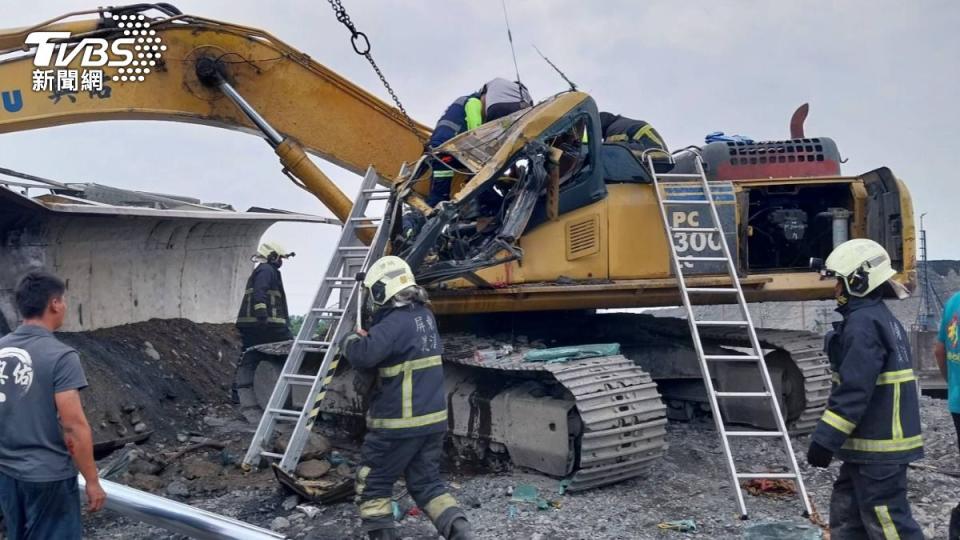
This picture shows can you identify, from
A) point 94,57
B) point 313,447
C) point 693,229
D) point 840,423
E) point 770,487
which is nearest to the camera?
point 840,423

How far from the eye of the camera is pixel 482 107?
7.32 meters

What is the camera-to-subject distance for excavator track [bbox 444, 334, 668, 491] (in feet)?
18.6

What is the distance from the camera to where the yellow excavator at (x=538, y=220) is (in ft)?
20.1

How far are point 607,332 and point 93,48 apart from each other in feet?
15.9

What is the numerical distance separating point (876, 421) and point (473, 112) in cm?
418

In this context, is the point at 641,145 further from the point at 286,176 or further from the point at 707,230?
the point at 286,176

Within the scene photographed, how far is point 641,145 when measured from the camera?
7520mm

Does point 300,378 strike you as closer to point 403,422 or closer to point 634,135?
point 403,422

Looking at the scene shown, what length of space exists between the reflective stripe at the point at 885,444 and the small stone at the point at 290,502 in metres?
3.28

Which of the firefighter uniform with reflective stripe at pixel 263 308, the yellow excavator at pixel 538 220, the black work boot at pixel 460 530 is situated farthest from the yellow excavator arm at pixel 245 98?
the black work boot at pixel 460 530

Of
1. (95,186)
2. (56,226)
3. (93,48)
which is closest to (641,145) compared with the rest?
(93,48)

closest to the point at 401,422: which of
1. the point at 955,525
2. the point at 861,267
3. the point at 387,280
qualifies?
the point at 387,280

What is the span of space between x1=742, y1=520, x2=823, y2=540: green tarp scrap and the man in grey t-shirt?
336 cm

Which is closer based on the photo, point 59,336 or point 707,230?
point 707,230
